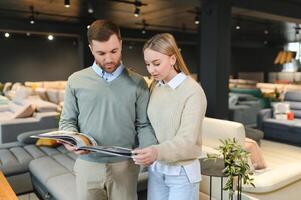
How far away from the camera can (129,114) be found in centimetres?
149

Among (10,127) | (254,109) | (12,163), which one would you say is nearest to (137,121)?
(12,163)

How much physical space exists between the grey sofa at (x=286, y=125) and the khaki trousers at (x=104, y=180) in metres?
4.98

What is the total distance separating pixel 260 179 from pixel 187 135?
1239 mm

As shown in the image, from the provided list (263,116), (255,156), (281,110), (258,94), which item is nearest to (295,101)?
(281,110)

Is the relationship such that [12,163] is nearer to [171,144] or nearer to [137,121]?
[137,121]

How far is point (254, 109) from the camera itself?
7773mm

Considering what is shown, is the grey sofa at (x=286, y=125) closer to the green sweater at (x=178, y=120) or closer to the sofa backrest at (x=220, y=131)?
the sofa backrest at (x=220, y=131)

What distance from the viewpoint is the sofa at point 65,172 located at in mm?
2379

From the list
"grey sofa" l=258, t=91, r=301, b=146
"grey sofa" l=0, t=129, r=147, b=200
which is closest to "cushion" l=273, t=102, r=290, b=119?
"grey sofa" l=258, t=91, r=301, b=146

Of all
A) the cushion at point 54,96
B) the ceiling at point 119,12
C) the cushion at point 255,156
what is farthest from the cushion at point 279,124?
the cushion at point 54,96

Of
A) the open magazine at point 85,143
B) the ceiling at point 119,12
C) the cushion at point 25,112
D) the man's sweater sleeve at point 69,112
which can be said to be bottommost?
the cushion at point 25,112

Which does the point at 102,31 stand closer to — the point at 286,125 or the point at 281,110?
the point at 286,125

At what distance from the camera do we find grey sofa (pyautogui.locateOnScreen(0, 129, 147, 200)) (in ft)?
8.55

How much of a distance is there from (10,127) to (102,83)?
3.82 m
